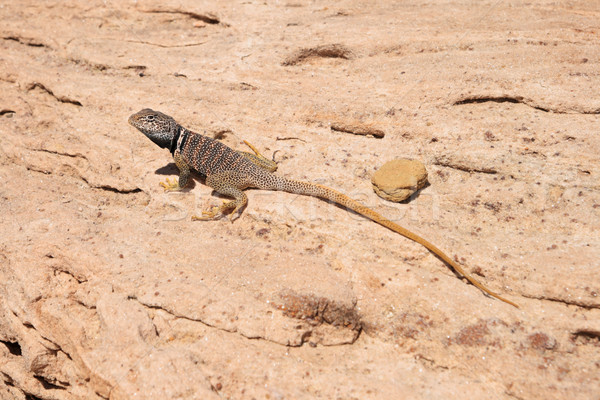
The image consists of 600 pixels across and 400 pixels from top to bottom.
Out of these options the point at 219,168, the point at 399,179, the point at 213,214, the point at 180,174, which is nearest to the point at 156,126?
the point at 180,174

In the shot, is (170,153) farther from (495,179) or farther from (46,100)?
(495,179)

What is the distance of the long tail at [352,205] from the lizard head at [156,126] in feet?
4.55

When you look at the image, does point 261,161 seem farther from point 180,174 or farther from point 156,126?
point 156,126

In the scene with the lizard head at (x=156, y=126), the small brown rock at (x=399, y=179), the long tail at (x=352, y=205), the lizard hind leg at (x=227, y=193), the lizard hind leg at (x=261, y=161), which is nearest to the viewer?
the long tail at (x=352, y=205)

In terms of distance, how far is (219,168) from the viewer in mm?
5070

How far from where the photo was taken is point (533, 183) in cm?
464

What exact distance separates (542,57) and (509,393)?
15.1ft

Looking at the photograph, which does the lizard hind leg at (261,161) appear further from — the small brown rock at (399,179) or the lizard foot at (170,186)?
the small brown rock at (399,179)

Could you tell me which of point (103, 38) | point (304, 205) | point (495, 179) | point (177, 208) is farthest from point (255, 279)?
point (103, 38)

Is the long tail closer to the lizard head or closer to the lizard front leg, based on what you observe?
the lizard front leg

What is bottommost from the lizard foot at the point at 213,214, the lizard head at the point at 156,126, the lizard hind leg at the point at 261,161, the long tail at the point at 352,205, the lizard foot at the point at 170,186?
the lizard foot at the point at 213,214

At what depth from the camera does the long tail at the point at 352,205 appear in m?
4.03

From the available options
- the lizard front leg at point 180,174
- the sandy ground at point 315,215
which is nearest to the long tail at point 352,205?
the sandy ground at point 315,215

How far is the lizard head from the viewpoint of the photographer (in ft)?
16.7
